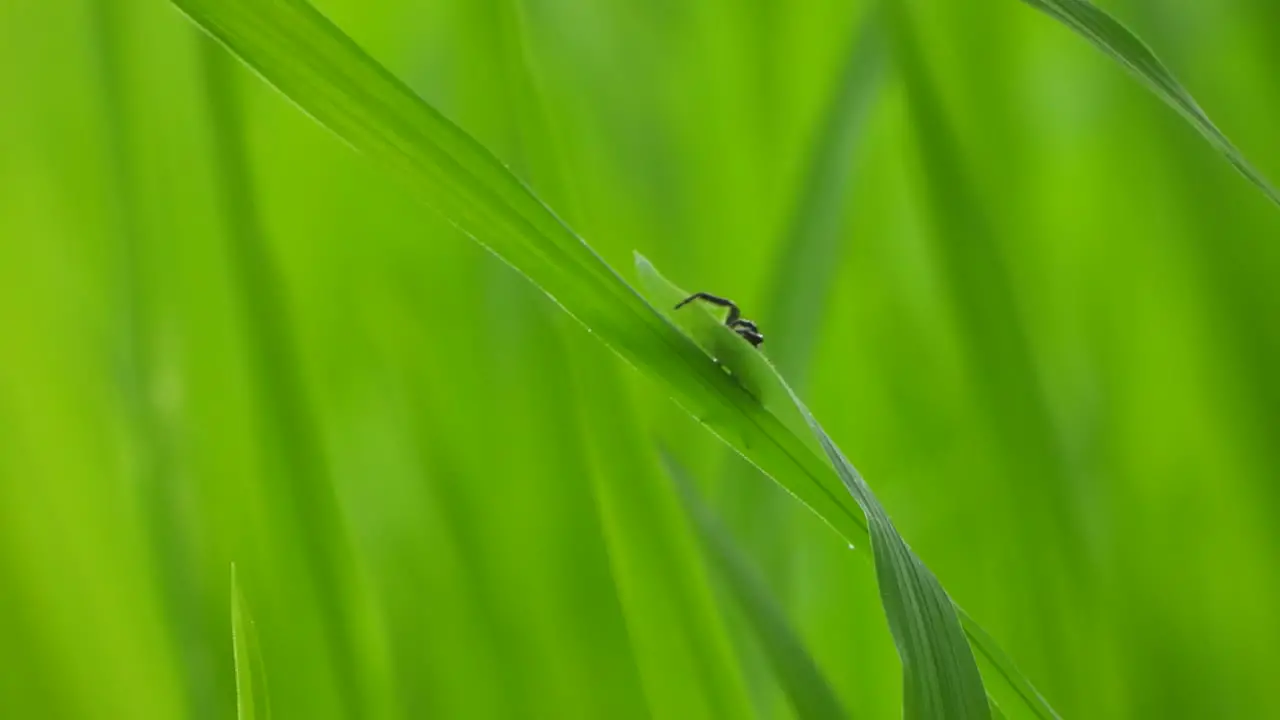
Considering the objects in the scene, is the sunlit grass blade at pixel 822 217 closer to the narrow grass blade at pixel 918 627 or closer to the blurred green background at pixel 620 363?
the blurred green background at pixel 620 363

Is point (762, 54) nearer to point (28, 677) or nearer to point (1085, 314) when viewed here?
point (1085, 314)

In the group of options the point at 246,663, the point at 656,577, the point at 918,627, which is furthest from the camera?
the point at 656,577

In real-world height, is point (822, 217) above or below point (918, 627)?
above

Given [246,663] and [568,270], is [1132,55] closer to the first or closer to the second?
[568,270]

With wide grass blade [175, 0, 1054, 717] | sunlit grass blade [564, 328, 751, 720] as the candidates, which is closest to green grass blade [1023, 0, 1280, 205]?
wide grass blade [175, 0, 1054, 717]

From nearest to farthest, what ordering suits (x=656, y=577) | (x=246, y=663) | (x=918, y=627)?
(x=918, y=627)
(x=246, y=663)
(x=656, y=577)

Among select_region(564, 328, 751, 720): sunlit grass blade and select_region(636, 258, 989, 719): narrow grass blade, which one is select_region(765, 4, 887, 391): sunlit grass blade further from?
select_region(636, 258, 989, 719): narrow grass blade

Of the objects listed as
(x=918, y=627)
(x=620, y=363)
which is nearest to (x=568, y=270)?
(x=918, y=627)
